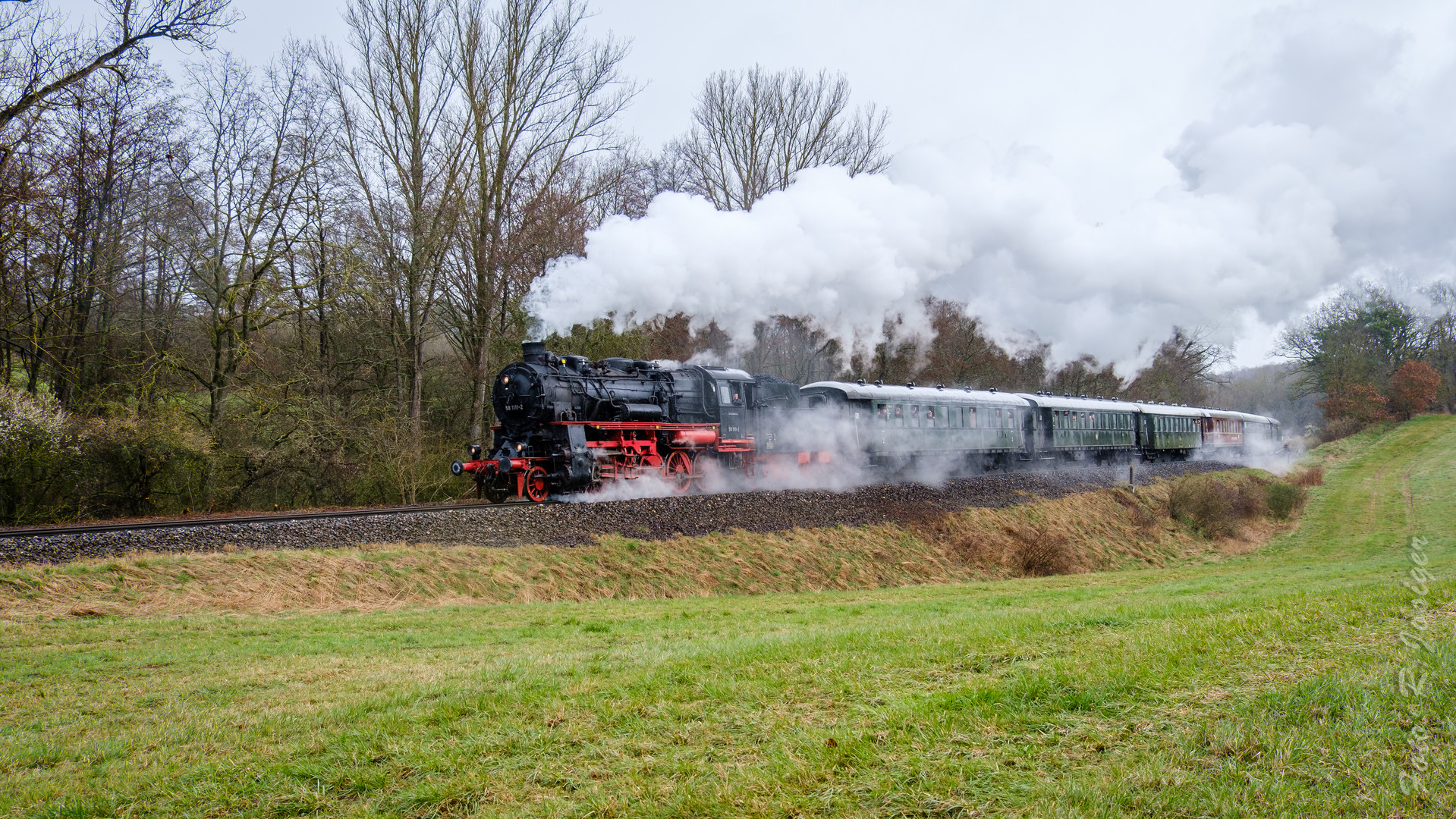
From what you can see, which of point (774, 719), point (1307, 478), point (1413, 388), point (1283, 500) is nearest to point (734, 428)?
point (774, 719)

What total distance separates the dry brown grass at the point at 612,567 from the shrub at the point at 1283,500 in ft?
16.7

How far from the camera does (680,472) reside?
21.9 metres

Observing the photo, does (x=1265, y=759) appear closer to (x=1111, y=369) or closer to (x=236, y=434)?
(x=236, y=434)

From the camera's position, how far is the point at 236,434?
72.2 ft

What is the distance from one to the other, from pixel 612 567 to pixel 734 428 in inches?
321

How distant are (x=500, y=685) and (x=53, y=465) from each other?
17.2m

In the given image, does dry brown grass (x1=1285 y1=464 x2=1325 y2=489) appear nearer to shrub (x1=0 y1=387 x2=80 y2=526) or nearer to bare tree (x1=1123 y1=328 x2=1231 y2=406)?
bare tree (x1=1123 y1=328 x2=1231 y2=406)

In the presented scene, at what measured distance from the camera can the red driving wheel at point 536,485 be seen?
19031mm

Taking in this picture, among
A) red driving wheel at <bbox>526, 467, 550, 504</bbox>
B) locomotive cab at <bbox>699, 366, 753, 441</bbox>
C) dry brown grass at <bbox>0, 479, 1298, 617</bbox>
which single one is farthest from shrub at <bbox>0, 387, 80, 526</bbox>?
locomotive cab at <bbox>699, 366, 753, 441</bbox>

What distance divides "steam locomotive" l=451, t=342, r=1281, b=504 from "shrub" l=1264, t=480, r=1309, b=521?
696 centimetres

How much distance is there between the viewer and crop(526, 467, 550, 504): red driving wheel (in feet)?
62.4

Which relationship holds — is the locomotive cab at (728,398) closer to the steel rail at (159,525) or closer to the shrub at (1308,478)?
the steel rail at (159,525)

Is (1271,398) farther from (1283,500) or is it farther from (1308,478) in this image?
(1283,500)

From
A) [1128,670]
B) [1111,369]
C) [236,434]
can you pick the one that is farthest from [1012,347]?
[1128,670]
